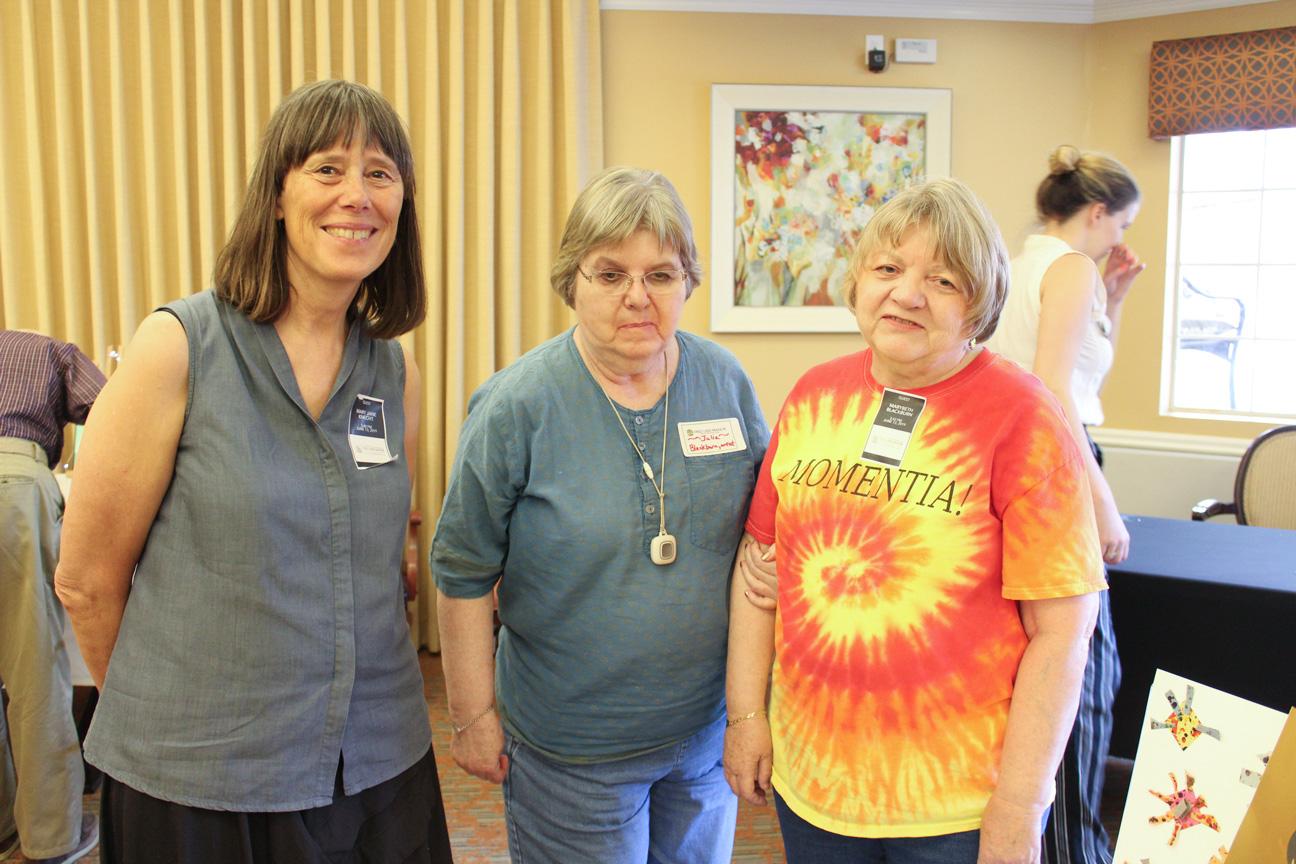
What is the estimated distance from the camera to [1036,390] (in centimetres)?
120

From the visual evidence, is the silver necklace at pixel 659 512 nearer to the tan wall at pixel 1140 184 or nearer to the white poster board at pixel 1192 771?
the white poster board at pixel 1192 771

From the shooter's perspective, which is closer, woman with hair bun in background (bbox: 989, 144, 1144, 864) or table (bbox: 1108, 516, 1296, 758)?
woman with hair bun in background (bbox: 989, 144, 1144, 864)

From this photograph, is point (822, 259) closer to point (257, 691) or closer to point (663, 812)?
point (663, 812)

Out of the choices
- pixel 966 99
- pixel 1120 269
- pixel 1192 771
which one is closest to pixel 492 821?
pixel 1192 771

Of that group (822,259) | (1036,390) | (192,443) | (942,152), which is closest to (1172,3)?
(942,152)

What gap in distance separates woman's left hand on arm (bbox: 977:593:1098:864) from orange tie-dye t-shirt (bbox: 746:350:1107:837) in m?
0.03

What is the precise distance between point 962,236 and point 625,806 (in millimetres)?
963

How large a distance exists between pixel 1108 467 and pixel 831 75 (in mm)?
2176

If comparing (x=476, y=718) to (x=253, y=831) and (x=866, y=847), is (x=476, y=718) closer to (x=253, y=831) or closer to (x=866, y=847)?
(x=253, y=831)

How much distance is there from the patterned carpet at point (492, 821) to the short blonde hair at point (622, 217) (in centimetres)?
167

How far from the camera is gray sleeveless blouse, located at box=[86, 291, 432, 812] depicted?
1138 mm

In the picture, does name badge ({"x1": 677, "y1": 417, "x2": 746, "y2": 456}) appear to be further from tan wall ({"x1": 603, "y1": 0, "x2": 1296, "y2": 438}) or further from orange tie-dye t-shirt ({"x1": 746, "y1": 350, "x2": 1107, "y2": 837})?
tan wall ({"x1": 603, "y1": 0, "x2": 1296, "y2": 438})

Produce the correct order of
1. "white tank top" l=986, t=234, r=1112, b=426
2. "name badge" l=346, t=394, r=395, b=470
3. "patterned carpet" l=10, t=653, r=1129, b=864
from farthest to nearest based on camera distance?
"patterned carpet" l=10, t=653, r=1129, b=864 → "white tank top" l=986, t=234, r=1112, b=426 → "name badge" l=346, t=394, r=395, b=470

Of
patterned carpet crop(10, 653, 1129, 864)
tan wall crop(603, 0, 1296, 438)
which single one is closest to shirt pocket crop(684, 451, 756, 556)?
patterned carpet crop(10, 653, 1129, 864)
